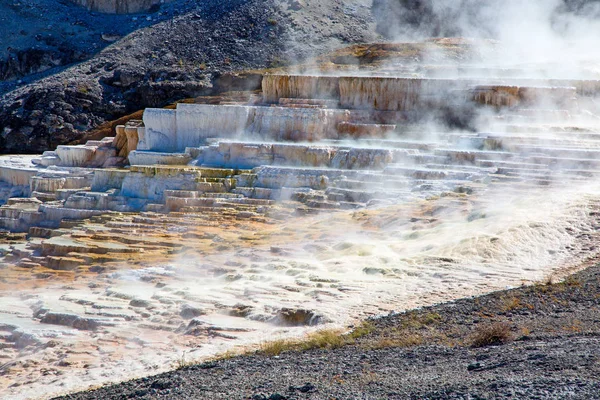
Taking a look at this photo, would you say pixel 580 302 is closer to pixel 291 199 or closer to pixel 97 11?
pixel 291 199

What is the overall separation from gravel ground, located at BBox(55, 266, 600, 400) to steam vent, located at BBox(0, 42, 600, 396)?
75cm

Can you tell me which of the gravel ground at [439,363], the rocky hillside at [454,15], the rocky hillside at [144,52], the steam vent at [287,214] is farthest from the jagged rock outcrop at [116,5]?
the gravel ground at [439,363]

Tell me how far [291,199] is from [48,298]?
6450 mm

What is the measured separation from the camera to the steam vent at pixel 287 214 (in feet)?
→ 25.8

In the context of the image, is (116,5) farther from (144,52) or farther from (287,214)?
(287,214)

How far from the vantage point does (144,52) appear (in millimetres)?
28438

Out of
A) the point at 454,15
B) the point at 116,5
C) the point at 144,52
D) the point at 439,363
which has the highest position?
the point at 116,5

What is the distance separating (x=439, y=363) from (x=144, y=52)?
79.7 ft

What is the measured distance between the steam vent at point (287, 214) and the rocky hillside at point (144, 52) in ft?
14.9

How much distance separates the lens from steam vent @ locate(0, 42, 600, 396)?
25.8 ft

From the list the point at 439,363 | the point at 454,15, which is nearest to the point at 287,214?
the point at 439,363

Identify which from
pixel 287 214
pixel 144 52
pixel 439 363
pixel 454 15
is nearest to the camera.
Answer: pixel 439 363

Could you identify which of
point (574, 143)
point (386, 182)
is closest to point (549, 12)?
point (574, 143)

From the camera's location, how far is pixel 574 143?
49.5 ft
